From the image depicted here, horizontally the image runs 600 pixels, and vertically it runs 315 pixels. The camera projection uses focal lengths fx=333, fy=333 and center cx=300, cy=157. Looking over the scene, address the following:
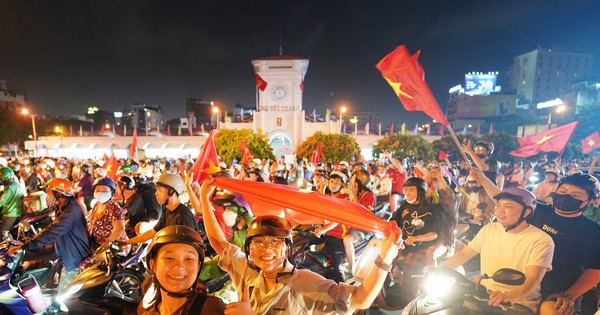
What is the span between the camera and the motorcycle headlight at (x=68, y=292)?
3.66 m

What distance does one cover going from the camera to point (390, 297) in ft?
14.1

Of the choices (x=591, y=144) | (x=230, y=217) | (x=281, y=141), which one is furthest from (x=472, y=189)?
(x=281, y=141)

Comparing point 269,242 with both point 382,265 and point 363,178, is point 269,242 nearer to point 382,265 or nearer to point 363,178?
point 382,265

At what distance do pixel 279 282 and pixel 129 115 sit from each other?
106177mm

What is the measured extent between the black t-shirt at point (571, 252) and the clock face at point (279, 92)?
174 feet

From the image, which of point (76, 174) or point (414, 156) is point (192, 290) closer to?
point (76, 174)

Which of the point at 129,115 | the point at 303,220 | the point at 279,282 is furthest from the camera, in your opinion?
the point at 129,115

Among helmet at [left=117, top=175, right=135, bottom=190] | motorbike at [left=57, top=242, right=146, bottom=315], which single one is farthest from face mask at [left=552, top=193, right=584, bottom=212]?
helmet at [left=117, top=175, right=135, bottom=190]

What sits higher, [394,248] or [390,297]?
[394,248]

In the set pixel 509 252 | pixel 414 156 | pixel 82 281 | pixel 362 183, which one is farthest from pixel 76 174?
pixel 414 156

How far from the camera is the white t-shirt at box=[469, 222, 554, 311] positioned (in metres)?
2.99

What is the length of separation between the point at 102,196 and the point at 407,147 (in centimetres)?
3972

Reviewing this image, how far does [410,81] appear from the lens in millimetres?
5379

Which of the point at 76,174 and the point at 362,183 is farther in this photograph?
Answer: the point at 76,174
